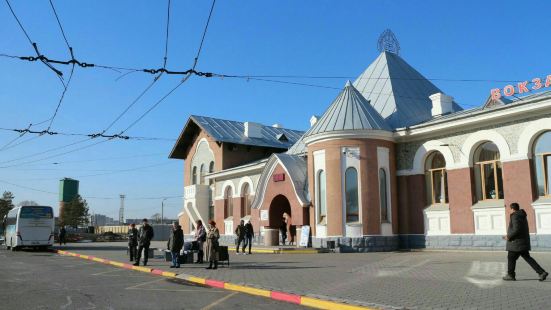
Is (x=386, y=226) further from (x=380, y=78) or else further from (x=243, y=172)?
(x=243, y=172)

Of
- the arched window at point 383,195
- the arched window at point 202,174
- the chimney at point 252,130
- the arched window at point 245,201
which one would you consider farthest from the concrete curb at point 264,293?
the chimney at point 252,130

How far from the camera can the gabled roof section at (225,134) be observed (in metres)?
37.3

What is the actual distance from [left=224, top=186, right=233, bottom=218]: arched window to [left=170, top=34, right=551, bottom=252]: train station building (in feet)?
16.7

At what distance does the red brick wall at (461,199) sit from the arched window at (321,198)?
5513 mm

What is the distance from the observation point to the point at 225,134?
123 ft

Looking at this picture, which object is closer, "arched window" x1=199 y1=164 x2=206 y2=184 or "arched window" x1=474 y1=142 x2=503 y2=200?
"arched window" x1=474 y1=142 x2=503 y2=200

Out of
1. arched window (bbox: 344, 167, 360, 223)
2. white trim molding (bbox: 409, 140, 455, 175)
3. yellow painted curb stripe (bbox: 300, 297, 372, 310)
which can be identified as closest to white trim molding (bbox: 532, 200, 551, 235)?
white trim molding (bbox: 409, 140, 455, 175)

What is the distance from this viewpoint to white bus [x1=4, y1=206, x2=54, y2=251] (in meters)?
31.0

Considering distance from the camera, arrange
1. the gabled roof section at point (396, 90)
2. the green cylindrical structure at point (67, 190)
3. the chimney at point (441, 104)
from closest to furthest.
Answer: the chimney at point (441, 104), the gabled roof section at point (396, 90), the green cylindrical structure at point (67, 190)

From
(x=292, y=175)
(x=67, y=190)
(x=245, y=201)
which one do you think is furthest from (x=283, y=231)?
(x=67, y=190)

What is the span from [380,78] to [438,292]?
2053cm

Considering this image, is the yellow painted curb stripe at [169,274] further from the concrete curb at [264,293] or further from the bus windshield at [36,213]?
the bus windshield at [36,213]

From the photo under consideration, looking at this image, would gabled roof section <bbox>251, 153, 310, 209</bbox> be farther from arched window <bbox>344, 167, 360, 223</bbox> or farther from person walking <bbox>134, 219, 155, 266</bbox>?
person walking <bbox>134, 219, 155, 266</bbox>

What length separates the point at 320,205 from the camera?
78.0 feet
